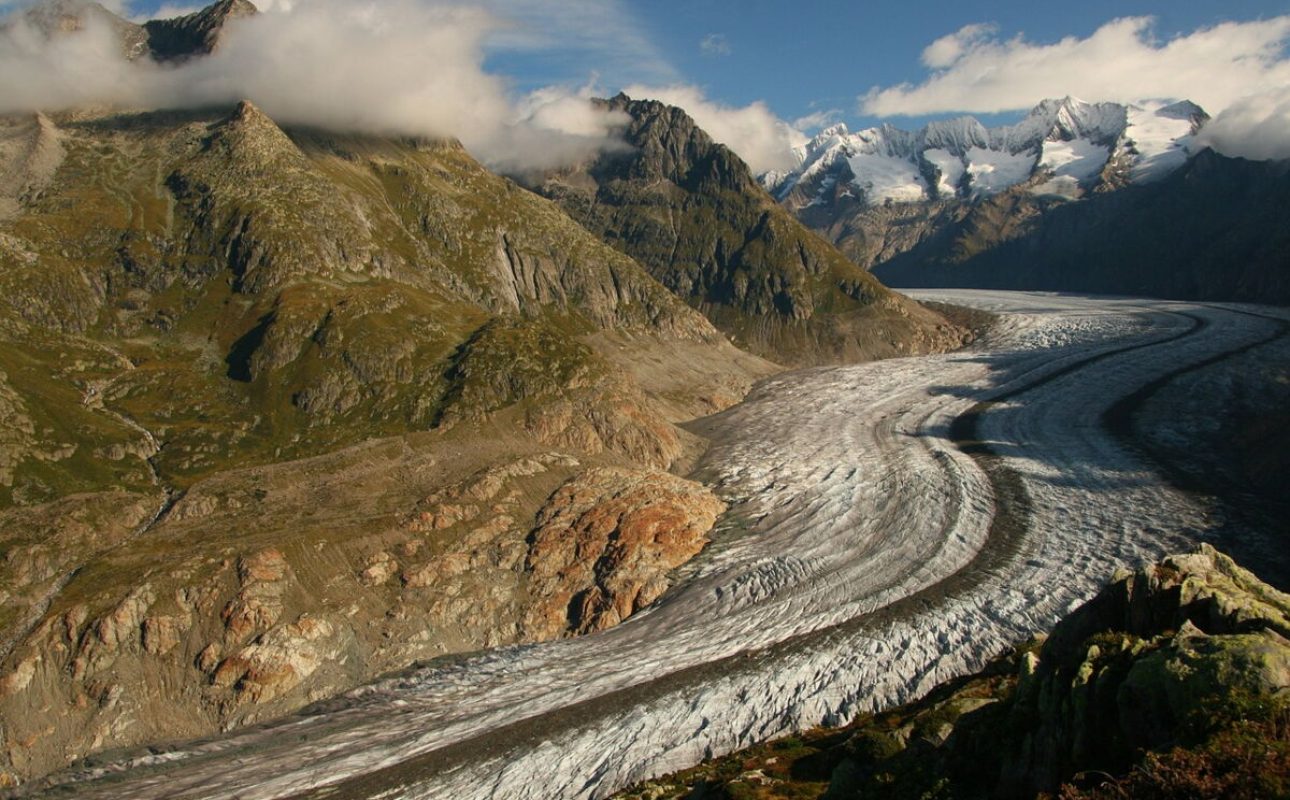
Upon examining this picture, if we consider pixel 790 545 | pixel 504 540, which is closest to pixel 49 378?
pixel 504 540

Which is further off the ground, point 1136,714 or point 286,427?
point 286,427

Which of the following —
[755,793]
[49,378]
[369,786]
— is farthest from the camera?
[49,378]

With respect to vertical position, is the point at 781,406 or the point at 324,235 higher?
the point at 324,235

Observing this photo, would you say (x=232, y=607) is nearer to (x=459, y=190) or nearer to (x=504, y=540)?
(x=504, y=540)

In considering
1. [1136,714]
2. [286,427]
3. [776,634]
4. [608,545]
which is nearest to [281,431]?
[286,427]

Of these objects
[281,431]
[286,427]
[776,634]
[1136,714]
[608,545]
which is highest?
[286,427]

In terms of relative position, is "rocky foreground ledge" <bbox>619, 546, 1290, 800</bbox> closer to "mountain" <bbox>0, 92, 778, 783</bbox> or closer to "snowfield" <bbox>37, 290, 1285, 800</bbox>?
"snowfield" <bbox>37, 290, 1285, 800</bbox>

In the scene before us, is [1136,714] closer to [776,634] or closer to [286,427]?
[776,634]
